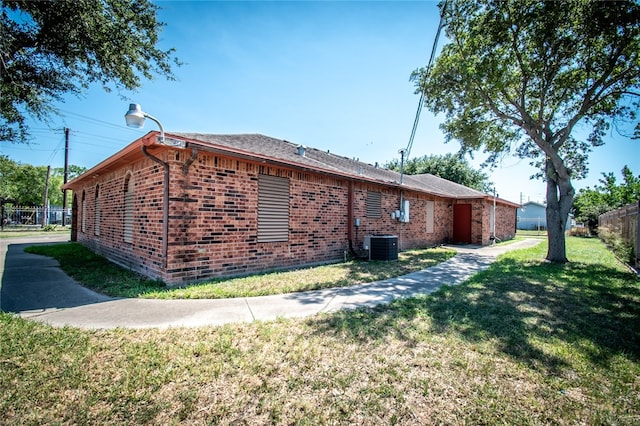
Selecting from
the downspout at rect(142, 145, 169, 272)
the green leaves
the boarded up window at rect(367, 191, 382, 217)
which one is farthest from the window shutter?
the green leaves

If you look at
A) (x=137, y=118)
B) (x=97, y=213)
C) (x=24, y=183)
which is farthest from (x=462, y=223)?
(x=24, y=183)

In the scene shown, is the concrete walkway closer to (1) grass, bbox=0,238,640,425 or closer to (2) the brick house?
(1) grass, bbox=0,238,640,425

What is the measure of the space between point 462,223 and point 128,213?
54.3 ft

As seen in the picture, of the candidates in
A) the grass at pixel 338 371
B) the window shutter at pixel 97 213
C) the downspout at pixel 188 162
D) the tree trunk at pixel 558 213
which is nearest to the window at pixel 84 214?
the window shutter at pixel 97 213

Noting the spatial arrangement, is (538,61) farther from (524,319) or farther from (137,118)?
(137,118)

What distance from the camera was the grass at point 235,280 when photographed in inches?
199

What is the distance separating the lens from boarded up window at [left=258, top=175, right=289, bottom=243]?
7.01 metres

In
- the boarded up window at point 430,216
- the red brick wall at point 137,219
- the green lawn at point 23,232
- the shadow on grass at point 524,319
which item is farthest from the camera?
the green lawn at point 23,232

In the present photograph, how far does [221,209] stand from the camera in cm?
622

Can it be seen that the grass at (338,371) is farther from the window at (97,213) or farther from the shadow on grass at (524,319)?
the window at (97,213)

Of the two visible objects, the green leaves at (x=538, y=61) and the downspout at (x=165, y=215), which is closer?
the downspout at (x=165, y=215)

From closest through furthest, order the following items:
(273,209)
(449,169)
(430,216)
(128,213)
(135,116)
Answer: (135,116) → (273,209) → (128,213) → (430,216) → (449,169)

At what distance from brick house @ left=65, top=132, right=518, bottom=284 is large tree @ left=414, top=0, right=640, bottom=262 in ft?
14.6

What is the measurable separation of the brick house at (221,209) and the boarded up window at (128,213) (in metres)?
0.03
